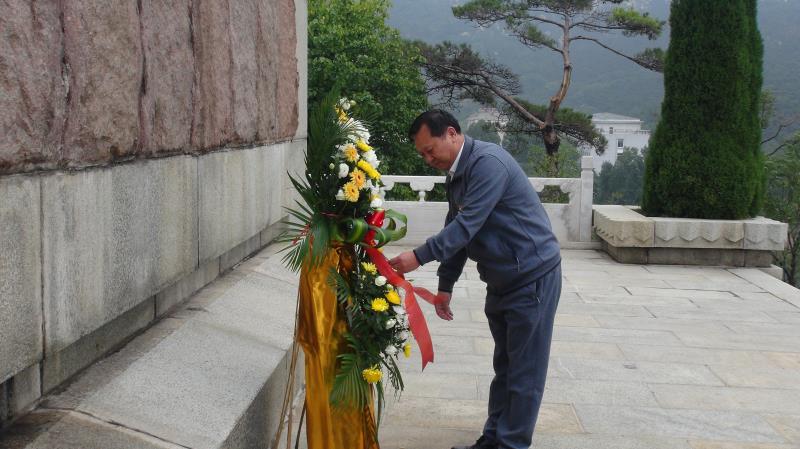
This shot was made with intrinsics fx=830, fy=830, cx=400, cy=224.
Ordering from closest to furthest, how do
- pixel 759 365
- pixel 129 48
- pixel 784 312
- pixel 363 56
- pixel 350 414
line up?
pixel 129 48 → pixel 350 414 → pixel 759 365 → pixel 784 312 → pixel 363 56

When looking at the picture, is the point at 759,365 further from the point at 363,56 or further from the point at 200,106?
the point at 363,56

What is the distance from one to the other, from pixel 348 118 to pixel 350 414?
118 centimetres

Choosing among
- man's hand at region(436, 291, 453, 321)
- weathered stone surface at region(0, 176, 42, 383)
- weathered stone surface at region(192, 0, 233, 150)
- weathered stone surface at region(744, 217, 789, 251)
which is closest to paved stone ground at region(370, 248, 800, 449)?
man's hand at region(436, 291, 453, 321)

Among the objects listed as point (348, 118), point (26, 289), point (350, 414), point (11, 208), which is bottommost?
point (350, 414)

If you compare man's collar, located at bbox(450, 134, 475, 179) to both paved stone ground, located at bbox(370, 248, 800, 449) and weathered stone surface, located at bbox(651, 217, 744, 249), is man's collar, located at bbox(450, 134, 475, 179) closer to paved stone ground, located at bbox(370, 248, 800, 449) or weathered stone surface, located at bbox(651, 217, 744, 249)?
paved stone ground, located at bbox(370, 248, 800, 449)

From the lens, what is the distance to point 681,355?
17.9 feet

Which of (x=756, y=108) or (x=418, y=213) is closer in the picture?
(x=756, y=108)

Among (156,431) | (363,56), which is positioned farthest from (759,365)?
(363,56)

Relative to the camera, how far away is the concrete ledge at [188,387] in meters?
2.21

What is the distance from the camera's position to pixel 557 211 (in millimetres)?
10594

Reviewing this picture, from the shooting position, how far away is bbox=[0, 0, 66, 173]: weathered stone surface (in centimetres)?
199

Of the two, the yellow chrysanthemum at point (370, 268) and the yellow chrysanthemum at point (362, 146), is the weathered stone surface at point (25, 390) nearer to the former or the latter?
the yellow chrysanthemum at point (370, 268)

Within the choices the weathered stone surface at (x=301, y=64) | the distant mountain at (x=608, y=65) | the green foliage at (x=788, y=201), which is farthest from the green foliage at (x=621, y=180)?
the weathered stone surface at (x=301, y=64)

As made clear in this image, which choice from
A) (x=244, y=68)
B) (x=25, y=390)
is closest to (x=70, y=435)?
(x=25, y=390)
